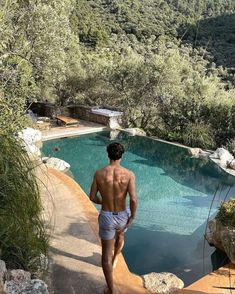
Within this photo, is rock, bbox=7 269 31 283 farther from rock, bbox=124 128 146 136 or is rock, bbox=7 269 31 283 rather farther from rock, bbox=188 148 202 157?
rock, bbox=124 128 146 136

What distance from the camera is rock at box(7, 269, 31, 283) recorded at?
11.1 ft

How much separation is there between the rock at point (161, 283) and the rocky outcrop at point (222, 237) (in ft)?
3.39

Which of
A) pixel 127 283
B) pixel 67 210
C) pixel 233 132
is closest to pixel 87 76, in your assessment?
pixel 233 132

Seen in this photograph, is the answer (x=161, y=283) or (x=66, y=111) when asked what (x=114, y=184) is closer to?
(x=161, y=283)

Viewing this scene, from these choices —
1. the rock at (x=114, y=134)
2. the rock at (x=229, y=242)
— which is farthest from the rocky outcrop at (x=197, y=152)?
the rock at (x=229, y=242)

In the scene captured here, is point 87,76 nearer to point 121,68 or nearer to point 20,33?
point 121,68

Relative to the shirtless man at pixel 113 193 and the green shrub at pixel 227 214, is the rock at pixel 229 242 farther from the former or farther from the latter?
the shirtless man at pixel 113 193

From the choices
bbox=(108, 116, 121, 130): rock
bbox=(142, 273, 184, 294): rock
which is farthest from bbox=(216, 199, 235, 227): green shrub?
bbox=(108, 116, 121, 130): rock

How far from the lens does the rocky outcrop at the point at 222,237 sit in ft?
17.9

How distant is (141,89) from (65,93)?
4.97m

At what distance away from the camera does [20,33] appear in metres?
12.6

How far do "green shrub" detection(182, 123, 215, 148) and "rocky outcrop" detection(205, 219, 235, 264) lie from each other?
24.6ft

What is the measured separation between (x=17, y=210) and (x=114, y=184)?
106cm

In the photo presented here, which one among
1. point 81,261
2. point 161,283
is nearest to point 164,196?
point 161,283
